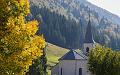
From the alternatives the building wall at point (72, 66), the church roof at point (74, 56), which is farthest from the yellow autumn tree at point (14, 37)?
the building wall at point (72, 66)

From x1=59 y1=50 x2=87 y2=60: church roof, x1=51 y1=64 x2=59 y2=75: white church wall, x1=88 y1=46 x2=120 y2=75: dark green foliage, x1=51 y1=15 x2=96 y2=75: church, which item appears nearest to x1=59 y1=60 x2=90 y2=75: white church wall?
x1=51 y1=15 x2=96 y2=75: church

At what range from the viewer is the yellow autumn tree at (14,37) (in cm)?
1955

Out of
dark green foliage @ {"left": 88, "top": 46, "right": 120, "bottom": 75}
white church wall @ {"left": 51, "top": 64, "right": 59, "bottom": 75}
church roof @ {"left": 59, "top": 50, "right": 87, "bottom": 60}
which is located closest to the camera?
dark green foliage @ {"left": 88, "top": 46, "right": 120, "bottom": 75}

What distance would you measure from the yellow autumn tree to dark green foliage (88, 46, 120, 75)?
32190 millimetres

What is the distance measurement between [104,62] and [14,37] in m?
34.2

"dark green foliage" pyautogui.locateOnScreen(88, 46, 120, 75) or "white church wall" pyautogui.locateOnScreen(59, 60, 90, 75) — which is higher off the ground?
"dark green foliage" pyautogui.locateOnScreen(88, 46, 120, 75)

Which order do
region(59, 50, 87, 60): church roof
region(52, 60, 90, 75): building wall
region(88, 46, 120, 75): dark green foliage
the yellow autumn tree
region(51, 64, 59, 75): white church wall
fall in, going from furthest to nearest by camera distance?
region(51, 64, 59, 75): white church wall, region(52, 60, 90, 75): building wall, region(59, 50, 87, 60): church roof, region(88, 46, 120, 75): dark green foliage, the yellow autumn tree

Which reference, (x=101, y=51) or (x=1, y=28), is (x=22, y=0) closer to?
(x=1, y=28)

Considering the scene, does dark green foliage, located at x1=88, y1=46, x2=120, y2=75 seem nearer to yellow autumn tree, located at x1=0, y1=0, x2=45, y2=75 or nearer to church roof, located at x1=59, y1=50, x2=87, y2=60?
yellow autumn tree, located at x1=0, y1=0, x2=45, y2=75

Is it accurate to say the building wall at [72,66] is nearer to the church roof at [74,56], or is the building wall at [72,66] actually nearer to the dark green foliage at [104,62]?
the church roof at [74,56]

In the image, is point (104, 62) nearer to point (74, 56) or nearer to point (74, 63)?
point (74, 56)

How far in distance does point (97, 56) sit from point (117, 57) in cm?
308

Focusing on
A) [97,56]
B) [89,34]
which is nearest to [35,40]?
[97,56]

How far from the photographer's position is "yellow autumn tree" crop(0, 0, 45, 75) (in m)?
19.5
